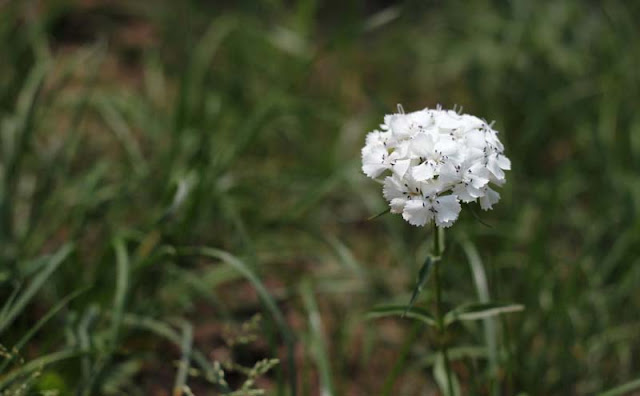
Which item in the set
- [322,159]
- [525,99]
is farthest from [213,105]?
[525,99]

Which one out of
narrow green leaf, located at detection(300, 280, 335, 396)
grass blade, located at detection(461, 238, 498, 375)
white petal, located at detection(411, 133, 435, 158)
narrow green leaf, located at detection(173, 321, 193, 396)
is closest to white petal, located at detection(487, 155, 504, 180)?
white petal, located at detection(411, 133, 435, 158)

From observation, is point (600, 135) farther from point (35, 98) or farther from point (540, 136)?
point (35, 98)

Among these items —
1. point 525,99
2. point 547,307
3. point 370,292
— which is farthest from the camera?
point 525,99

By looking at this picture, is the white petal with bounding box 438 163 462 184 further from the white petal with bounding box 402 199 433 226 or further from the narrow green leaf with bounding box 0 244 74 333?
the narrow green leaf with bounding box 0 244 74 333

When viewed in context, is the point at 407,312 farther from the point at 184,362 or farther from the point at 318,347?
the point at 184,362

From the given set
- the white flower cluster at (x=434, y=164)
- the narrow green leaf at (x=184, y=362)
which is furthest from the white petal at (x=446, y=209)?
the narrow green leaf at (x=184, y=362)

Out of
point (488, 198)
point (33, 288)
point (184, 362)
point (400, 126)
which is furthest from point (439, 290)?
point (33, 288)

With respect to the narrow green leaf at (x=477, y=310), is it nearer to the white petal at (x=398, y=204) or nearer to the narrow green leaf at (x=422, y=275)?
the narrow green leaf at (x=422, y=275)

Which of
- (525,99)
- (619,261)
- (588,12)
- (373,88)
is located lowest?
(619,261)
